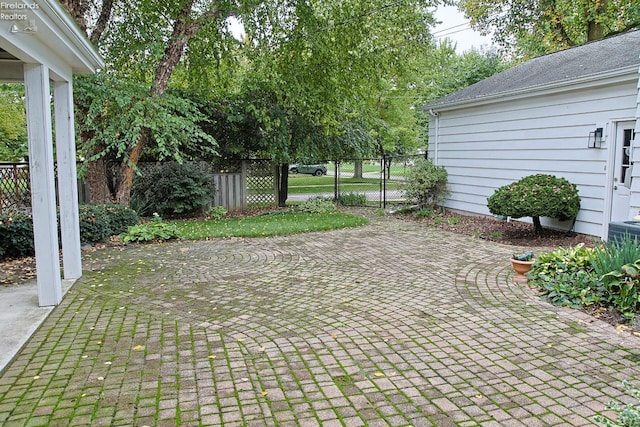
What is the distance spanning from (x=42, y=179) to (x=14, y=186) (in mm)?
6851

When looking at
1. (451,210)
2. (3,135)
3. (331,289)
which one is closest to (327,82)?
(451,210)

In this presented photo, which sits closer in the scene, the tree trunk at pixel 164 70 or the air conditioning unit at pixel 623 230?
the air conditioning unit at pixel 623 230

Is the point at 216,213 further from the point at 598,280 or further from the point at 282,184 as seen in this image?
the point at 598,280

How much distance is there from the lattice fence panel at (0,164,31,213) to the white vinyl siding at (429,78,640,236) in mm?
9783

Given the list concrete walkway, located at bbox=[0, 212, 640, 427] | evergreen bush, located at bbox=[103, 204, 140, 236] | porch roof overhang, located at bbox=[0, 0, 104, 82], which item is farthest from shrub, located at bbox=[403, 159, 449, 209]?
porch roof overhang, located at bbox=[0, 0, 104, 82]

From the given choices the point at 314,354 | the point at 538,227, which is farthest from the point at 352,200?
the point at 314,354

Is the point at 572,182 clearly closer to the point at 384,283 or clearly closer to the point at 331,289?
the point at 384,283

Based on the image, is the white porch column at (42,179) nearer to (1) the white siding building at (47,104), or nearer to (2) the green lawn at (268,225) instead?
(1) the white siding building at (47,104)

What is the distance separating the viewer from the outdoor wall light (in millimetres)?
7474

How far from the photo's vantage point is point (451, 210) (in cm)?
1165

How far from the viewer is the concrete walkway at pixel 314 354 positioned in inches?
108

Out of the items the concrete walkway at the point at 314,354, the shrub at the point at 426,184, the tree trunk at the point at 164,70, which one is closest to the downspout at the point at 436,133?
the shrub at the point at 426,184

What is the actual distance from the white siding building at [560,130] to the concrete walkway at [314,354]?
295cm

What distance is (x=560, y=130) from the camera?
8.30 meters
